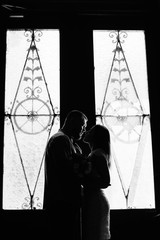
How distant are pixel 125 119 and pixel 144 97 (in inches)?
10.3

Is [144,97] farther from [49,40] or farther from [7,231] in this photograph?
[7,231]

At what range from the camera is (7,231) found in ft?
10.2

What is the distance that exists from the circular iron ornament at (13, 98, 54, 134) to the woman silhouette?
3.28 ft

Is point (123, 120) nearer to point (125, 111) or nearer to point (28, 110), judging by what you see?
point (125, 111)

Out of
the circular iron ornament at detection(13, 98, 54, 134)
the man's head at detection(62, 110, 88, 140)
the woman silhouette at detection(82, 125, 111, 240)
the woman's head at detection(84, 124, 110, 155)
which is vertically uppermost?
the circular iron ornament at detection(13, 98, 54, 134)

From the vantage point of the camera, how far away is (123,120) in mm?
3453

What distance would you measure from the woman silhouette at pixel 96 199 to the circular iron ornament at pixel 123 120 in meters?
0.92

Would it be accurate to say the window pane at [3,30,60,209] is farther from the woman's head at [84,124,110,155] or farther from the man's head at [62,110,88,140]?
the woman's head at [84,124,110,155]

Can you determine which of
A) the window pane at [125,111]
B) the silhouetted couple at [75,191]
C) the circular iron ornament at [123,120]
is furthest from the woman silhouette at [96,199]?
the circular iron ornament at [123,120]

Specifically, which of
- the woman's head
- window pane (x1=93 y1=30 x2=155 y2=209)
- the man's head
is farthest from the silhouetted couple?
window pane (x1=93 y1=30 x2=155 y2=209)

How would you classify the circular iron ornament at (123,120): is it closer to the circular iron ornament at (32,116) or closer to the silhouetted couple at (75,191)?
the circular iron ornament at (32,116)

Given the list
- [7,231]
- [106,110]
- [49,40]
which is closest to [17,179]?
[7,231]

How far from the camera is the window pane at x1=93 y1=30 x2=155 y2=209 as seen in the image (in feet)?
10.8

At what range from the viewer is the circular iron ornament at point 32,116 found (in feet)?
11.1
